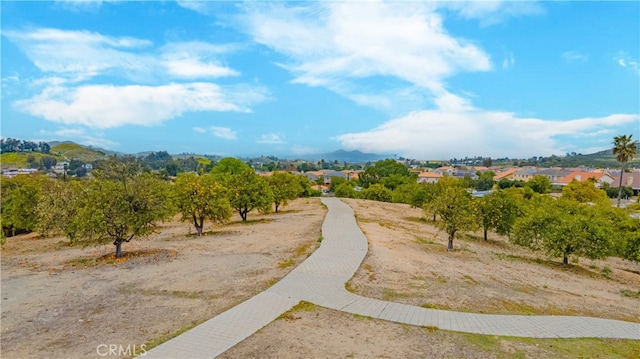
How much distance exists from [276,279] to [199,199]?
47.1 feet

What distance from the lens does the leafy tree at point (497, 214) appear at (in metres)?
29.8

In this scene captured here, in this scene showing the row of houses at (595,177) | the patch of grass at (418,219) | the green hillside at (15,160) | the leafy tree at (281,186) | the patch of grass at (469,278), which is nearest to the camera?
the patch of grass at (469,278)

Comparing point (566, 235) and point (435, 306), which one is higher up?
point (566, 235)

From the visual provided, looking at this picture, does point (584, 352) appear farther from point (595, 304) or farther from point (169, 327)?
point (169, 327)

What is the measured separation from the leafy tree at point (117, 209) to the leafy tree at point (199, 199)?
5397 mm

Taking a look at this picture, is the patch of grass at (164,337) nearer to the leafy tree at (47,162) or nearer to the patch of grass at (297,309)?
the patch of grass at (297,309)

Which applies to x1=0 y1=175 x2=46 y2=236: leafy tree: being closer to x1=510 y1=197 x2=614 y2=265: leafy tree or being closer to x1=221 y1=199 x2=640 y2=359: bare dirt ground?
x1=221 y1=199 x2=640 y2=359: bare dirt ground

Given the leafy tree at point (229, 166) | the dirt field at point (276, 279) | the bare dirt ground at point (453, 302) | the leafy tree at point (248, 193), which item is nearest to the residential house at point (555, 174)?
the leafy tree at point (229, 166)

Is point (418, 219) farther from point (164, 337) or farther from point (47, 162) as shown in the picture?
point (47, 162)

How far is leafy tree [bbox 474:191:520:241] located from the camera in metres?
29.8

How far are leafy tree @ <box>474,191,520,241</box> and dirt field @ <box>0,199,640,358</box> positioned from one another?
488cm

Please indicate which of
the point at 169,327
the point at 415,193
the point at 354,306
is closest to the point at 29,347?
the point at 169,327

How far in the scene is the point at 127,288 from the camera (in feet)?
Answer: 45.3

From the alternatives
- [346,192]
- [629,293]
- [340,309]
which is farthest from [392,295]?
[346,192]
